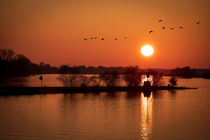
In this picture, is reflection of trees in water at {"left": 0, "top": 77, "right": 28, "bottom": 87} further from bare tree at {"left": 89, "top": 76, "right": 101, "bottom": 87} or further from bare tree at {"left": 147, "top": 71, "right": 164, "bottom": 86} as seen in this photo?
bare tree at {"left": 147, "top": 71, "right": 164, "bottom": 86}

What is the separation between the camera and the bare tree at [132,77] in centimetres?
9057

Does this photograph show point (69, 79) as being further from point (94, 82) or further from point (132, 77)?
point (132, 77)

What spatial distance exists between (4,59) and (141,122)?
306 ft

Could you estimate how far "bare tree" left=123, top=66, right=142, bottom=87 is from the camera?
90575mm

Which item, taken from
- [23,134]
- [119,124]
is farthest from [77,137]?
[119,124]

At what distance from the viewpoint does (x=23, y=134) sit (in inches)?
983

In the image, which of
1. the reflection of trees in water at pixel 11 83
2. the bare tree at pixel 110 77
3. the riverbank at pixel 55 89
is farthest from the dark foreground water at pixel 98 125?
the bare tree at pixel 110 77

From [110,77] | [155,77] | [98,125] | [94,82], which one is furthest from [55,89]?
[98,125]

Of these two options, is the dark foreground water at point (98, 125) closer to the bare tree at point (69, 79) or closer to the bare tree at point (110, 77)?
the bare tree at point (69, 79)

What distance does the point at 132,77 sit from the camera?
300 feet

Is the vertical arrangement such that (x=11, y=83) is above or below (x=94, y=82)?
below

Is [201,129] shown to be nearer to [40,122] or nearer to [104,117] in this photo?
[104,117]

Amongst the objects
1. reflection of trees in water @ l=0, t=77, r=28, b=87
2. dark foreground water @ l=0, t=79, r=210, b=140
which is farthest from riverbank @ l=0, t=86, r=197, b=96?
dark foreground water @ l=0, t=79, r=210, b=140

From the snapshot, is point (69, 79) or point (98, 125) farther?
point (69, 79)
